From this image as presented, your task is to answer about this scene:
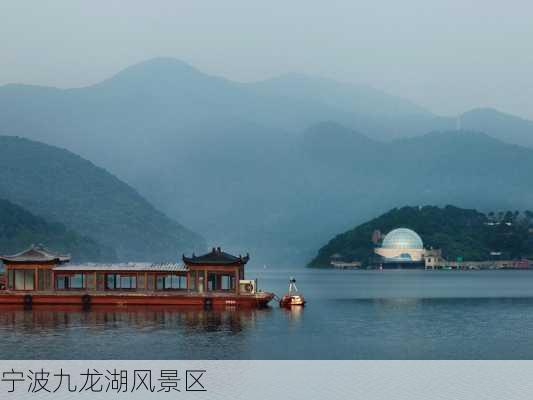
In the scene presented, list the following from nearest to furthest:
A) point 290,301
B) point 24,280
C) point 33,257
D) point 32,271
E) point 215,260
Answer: point 215,260
point 32,271
point 33,257
point 24,280
point 290,301

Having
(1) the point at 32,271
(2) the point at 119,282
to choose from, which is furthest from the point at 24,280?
(2) the point at 119,282

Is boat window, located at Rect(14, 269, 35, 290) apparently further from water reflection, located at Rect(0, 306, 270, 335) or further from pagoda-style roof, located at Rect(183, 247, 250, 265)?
pagoda-style roof, located at Rect(183, 247, 250, 265)

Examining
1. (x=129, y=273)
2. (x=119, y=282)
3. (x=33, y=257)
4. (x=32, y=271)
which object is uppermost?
(x=33, y=257)

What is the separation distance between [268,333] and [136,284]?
27.6 meters

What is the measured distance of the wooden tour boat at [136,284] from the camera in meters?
94.1

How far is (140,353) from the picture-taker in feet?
196

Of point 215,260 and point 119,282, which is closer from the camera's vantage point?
point 215,260

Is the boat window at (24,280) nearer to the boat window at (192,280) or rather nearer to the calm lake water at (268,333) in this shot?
the calm lake water at (268,333)

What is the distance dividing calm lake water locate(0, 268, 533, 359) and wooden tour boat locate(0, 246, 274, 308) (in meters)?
2.81

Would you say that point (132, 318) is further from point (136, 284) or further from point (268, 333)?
point (268, 333)

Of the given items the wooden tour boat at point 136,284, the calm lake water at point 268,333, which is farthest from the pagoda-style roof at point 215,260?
the calm lake water at point 268,333

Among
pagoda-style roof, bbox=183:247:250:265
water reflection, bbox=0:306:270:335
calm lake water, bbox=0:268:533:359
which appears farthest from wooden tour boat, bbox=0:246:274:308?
calm lake water, bbox=0:268:533:359

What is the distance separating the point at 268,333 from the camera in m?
71.6
